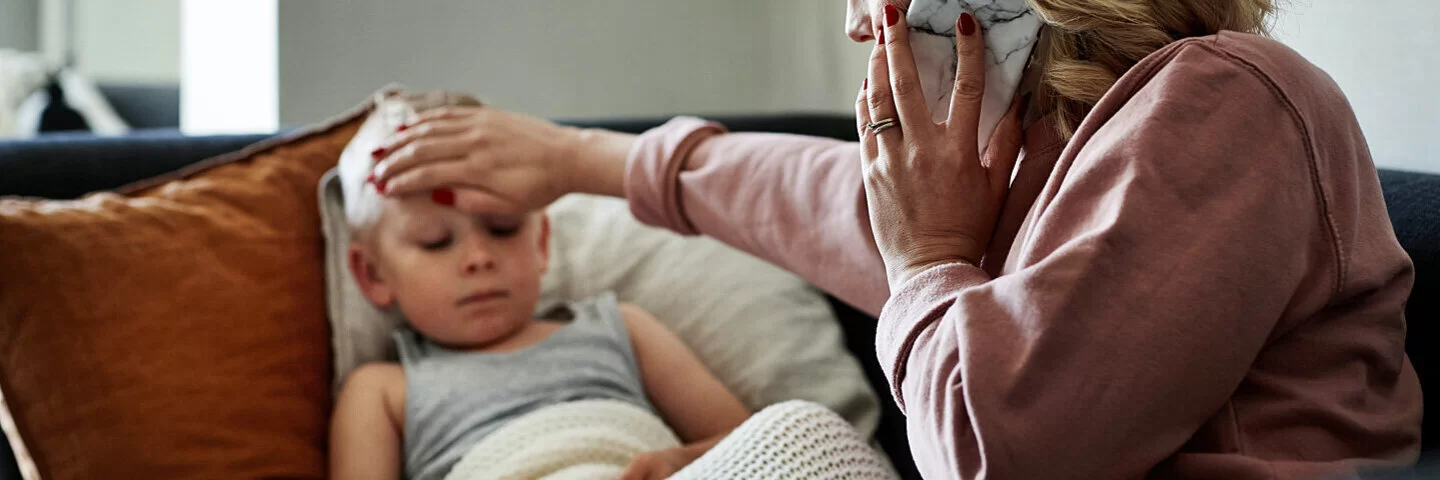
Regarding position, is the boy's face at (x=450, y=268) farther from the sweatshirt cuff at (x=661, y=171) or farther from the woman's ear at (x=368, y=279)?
the sweatshirt cuff at (x=661, y=171)

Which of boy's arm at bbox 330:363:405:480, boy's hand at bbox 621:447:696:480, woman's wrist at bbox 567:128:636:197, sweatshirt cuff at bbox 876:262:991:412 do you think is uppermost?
sweatshirt cuff at bbox 876:262:991:412

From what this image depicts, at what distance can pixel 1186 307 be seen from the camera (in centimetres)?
59

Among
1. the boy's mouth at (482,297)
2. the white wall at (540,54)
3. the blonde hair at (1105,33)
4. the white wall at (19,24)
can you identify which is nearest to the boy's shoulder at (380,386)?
the boy's mouth at (482,297)

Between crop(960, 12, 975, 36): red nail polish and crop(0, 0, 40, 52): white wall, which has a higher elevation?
crop(960, 12, 975, 36): red nail polish

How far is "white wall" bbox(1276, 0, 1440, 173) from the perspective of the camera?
961 mm

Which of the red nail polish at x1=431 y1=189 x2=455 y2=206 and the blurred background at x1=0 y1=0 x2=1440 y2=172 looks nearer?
the red nail polish at x1=431 y1=189 x2=455 y2=206

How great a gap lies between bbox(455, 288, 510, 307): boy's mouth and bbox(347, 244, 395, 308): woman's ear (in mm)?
94

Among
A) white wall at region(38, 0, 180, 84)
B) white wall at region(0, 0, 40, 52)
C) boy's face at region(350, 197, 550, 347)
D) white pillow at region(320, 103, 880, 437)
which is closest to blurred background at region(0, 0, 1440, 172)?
white pillow at region(320, 103, 880, 437)

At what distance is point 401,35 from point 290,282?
995 mm

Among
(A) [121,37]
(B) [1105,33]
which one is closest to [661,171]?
(B) [1105,33]

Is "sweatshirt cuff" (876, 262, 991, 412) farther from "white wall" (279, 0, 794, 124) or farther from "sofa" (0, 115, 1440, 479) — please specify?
"white wall" (279, 0, 794, 124)

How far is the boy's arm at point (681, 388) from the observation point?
55.3 inches

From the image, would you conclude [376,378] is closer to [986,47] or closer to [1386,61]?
[986,47]

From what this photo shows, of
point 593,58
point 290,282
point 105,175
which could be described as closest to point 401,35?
point 593,58
